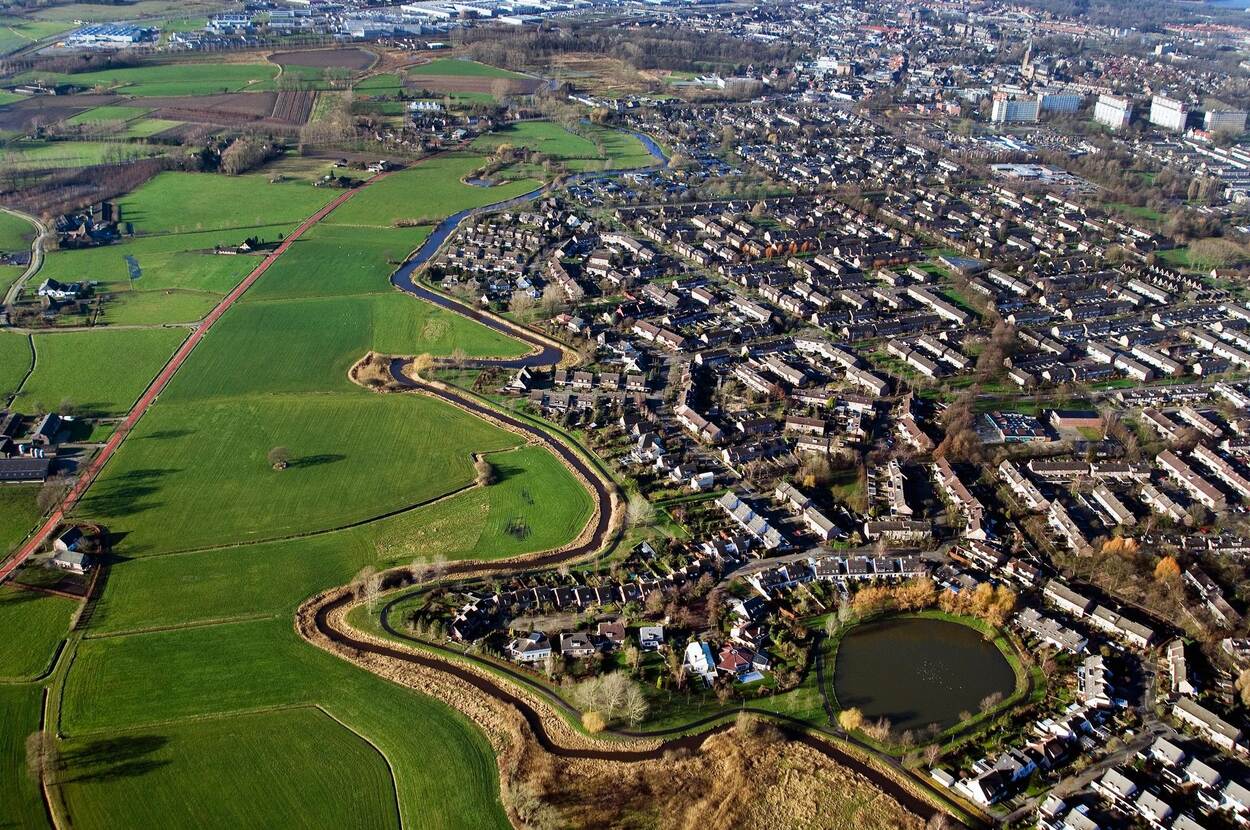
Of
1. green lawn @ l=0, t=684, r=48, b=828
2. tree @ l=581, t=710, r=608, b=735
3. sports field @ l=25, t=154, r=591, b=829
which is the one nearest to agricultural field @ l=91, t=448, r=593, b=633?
sports field @ l=25, t=154, r=591, b=829

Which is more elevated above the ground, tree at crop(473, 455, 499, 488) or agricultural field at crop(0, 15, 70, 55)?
agricultural field at crop(0, 15, 70, 55)

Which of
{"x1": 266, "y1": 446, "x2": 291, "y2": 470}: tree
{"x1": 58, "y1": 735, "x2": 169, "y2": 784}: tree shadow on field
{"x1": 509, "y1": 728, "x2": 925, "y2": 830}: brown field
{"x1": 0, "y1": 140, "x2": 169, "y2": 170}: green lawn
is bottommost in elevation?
{"x1": 509, "y1": 728, "x2": 925, "y2": 830}: brown field

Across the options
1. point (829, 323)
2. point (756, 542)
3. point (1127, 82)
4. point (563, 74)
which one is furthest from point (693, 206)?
point (1127, 82)

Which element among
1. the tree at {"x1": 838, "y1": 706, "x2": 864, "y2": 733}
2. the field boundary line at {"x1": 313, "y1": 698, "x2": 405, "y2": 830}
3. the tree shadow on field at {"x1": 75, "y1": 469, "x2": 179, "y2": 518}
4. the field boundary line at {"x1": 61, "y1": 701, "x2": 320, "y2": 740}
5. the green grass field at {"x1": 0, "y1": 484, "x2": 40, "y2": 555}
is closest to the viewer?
the field boundary line at {"x1": 313, "y1": 698, "x2": 405, "y2": 830}

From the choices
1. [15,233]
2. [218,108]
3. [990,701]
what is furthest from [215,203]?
A: [990,701]

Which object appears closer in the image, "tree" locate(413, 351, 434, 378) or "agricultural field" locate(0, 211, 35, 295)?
"tree" locate(413, 351, 434, 378)

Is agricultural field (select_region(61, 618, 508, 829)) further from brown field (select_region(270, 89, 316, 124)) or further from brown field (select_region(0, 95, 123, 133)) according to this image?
brown field (select_region(0, 95, 123, 133))

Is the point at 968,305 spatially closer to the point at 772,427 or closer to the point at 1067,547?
the point at 772,427
